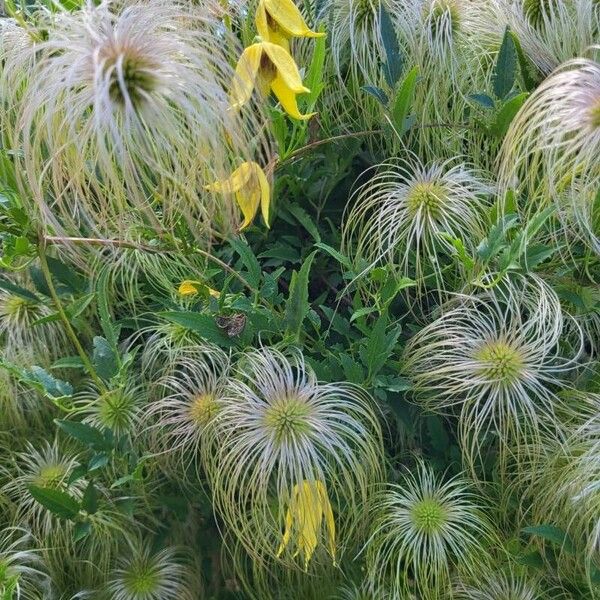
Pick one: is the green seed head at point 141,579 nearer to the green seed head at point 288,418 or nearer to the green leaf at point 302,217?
the green seed head at point 288,418

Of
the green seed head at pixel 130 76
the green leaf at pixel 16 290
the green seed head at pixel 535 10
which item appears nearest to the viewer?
the green seed head at pixel 130 76

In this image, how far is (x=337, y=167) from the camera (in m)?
0.82

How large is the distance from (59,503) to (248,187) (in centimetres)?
34

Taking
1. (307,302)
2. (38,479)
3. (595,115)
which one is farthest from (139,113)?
(38,479)

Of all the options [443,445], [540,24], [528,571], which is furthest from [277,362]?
[540,24]

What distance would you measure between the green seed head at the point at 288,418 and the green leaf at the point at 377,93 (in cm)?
29

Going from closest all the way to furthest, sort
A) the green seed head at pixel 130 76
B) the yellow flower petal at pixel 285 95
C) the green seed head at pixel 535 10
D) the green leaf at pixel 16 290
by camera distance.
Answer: the green seed head at pixel 130 76, the yellow flower petal at pixel 285 95, the green leaf at pixel 16 290, the green seed head at pixel 535 10

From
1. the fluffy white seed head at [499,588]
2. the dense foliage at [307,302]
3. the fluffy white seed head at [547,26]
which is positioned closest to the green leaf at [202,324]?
the dense foliage at [307,302]

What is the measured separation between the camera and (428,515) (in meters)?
0.74

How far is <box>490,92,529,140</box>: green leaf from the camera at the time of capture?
74 centimetres

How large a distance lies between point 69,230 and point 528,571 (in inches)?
20.6

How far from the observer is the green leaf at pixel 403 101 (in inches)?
29.0

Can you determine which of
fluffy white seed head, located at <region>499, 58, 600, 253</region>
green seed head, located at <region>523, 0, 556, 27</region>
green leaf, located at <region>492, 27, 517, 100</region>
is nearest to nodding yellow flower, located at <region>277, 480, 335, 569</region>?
fluffy white seed head, located at <region>499, 58, 600, 253</region>

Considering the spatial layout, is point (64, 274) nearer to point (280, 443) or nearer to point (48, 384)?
point (48, 384)
